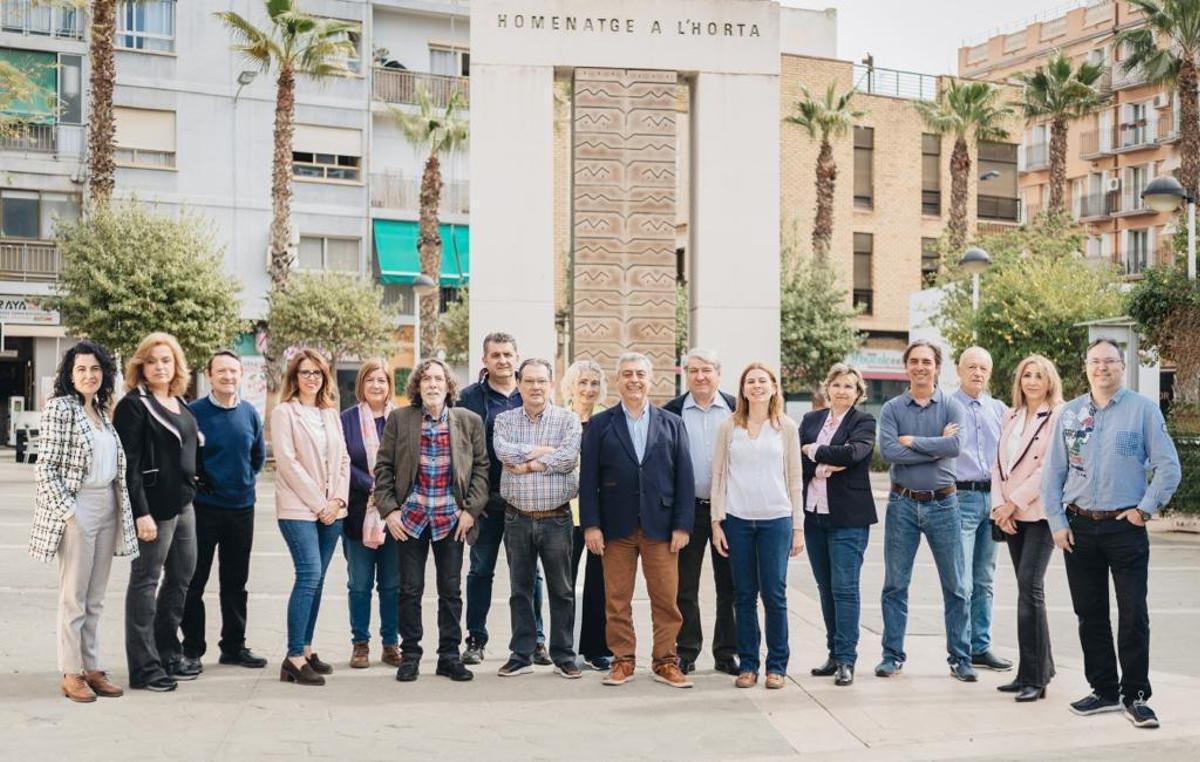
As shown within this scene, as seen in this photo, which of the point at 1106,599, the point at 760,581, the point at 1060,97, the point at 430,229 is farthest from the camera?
the point at 1060,97

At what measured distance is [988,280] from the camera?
104 feet

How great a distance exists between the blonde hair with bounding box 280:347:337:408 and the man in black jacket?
84.4 inches

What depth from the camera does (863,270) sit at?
47.6m

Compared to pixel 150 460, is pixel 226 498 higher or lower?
lower

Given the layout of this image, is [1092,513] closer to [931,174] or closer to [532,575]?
[532,575]

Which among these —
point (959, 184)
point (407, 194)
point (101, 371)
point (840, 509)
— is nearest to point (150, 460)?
point (101, 371)

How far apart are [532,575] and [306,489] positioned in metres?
1.43

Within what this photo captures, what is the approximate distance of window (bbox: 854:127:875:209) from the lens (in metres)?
47.5

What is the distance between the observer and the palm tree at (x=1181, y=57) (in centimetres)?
3434

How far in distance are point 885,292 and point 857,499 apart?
40.6 metres

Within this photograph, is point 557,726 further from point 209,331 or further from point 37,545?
point 209,331

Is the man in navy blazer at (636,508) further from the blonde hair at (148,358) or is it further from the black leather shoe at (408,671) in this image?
the blonde hair at (148,358)

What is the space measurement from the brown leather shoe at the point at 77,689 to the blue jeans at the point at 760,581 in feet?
11.7

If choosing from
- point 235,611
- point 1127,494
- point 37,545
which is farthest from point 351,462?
point 1127,494
